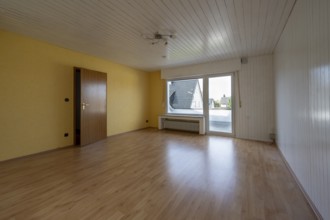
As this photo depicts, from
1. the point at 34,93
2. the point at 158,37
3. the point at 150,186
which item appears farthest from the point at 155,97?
the point at 150,186

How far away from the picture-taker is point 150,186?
226cm

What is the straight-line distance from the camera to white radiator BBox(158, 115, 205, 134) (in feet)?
18.8

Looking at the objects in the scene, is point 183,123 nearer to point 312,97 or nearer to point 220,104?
point 220,104

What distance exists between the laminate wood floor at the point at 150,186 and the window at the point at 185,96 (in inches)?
110

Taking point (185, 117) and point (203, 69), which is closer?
point (203, 69)

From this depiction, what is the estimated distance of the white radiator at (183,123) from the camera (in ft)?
18.8

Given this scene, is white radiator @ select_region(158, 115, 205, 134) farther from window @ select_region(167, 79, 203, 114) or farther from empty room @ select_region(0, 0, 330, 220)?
window @ select_region(167, 79, 203, 114)

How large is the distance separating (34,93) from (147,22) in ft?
9.73

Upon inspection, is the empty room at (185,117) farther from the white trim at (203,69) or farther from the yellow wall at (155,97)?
the yellow wall at (155,97)

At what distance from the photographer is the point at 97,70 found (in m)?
4.95

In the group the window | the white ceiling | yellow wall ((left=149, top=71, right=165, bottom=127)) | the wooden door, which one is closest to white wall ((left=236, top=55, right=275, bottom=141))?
the white ceiling

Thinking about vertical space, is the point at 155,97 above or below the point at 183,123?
above

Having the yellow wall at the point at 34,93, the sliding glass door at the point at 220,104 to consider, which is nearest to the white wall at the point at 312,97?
the sliding glass door at the point at 220,104

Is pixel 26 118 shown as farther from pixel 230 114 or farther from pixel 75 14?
pixel 230 114
